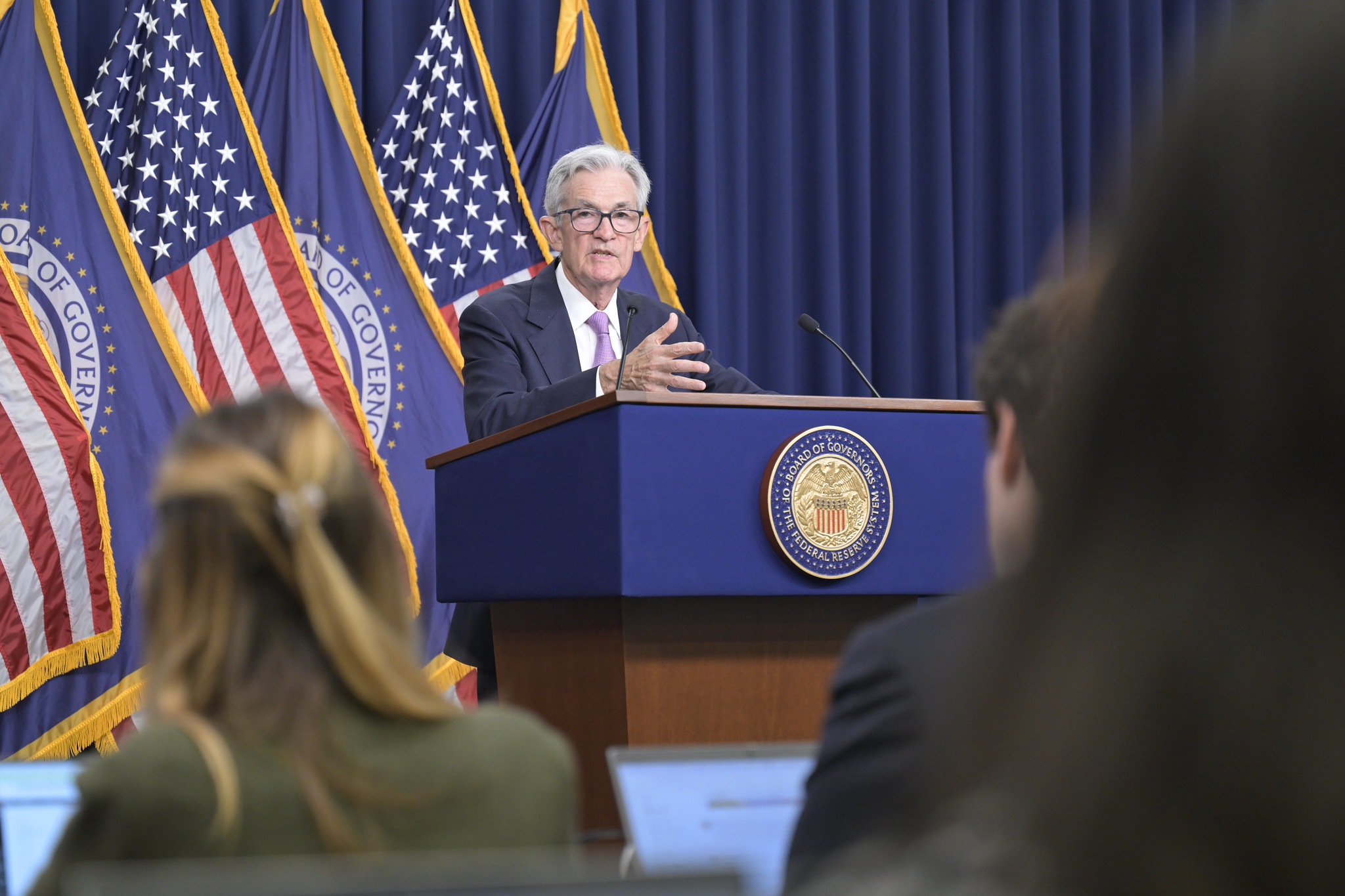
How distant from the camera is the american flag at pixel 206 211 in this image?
462 centimetres

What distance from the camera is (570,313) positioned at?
3684 mm

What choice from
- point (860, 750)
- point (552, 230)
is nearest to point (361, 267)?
point (552, 230)

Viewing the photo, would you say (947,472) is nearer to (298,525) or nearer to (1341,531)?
(298,525)

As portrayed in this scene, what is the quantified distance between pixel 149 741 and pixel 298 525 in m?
0.21

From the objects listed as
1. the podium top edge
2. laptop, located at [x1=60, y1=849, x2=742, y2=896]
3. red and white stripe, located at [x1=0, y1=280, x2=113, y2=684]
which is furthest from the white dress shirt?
laptop, located at [x1=60, y1=849, x2=742, y2=896]

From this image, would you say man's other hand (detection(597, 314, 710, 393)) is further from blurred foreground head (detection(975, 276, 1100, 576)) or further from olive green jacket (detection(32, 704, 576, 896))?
olive green jacket (detection(32, 704, 576, 896))

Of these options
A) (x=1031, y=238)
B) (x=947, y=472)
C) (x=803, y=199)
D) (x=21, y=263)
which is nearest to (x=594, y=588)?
(x=947, y=472)

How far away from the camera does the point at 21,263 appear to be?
4418 mm

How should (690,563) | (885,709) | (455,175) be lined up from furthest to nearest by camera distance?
(455,175)
(690,563)
(885,709)

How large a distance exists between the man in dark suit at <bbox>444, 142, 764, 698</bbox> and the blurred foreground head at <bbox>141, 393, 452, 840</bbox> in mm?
1633

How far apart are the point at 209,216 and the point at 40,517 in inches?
46.4

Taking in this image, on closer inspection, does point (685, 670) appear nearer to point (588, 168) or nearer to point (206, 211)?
point (588, 168)

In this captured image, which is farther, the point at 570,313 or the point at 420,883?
the point at 570,313

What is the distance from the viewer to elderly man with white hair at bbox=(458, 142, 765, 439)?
11.1 feet
